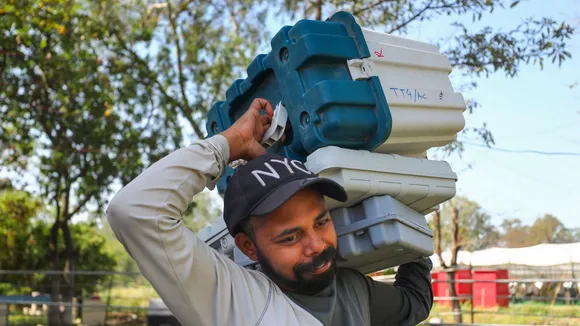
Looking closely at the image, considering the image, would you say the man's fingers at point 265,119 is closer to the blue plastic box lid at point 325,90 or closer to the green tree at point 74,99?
the blue plastic box lid at point 325,90

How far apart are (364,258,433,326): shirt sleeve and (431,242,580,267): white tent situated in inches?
325

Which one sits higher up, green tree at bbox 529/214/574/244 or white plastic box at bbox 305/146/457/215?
green tree at bbox 529/214/574/244

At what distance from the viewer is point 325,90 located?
6.50ft

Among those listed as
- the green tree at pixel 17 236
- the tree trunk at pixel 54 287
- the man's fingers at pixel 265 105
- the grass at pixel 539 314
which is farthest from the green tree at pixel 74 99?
the man's fingers at pixel 265 105

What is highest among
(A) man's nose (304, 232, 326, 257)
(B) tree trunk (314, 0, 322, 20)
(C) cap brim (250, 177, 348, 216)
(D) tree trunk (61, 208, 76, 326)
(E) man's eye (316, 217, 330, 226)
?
(B) tree trunk (314, 0, 322, 20)

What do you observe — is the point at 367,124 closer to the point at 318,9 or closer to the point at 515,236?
the point at 318,9

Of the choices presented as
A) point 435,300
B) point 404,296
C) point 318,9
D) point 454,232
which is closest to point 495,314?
point 435,300

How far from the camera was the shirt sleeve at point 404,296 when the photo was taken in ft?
6.88

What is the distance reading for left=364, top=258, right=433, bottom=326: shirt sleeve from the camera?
210 cm

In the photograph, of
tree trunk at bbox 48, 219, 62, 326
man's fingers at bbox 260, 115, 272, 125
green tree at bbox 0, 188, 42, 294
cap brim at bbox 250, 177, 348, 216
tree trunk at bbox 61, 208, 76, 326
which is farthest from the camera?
green tree at bbox 0, 188, 42, 294

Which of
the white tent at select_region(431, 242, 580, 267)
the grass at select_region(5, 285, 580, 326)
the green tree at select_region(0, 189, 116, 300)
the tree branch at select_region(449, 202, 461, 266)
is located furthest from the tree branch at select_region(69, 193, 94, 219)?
the white tent at select_region(431, 242, 580, 267)

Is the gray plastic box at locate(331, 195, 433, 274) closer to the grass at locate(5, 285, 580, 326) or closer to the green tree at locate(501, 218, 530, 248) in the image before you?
the grass at locate(5, 285, 580, 326)

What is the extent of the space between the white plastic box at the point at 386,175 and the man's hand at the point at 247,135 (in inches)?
6.7

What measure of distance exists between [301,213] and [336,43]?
2.09 feet
